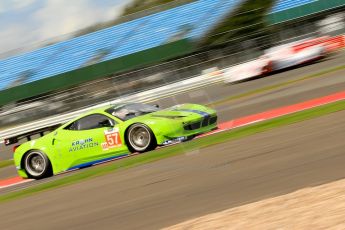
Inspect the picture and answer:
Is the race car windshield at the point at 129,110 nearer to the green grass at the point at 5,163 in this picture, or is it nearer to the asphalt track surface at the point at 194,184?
the asphalt track surface at the point at 194,184

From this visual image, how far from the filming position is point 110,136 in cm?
1101

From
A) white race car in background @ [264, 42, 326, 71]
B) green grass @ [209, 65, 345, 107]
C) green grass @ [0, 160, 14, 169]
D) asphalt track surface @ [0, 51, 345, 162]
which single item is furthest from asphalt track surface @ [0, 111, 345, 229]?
white race car in background @ [264, 42, 326, 71]

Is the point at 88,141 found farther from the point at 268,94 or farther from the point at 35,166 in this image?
the point at 268,94

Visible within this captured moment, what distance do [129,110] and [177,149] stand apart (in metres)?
1.66

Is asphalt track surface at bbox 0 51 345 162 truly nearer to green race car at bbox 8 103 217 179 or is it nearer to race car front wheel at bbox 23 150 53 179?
green race car at bbox 8 103 217 179

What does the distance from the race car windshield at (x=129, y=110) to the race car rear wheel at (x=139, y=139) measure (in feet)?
1.25

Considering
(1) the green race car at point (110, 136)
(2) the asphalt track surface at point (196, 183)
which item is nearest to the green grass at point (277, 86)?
(1) the green race car at point (110, 136)

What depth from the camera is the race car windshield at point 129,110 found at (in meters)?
11.2

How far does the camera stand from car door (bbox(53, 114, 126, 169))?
1104cm

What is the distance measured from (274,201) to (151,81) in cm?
1645

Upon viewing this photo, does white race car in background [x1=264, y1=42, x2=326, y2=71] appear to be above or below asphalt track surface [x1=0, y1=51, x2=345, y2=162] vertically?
above

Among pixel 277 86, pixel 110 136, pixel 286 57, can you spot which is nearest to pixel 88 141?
pixel 110 136

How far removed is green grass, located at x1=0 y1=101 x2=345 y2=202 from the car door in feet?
1.46

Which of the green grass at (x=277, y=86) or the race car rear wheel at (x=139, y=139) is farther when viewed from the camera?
the green grass at (x=277, y=86)
